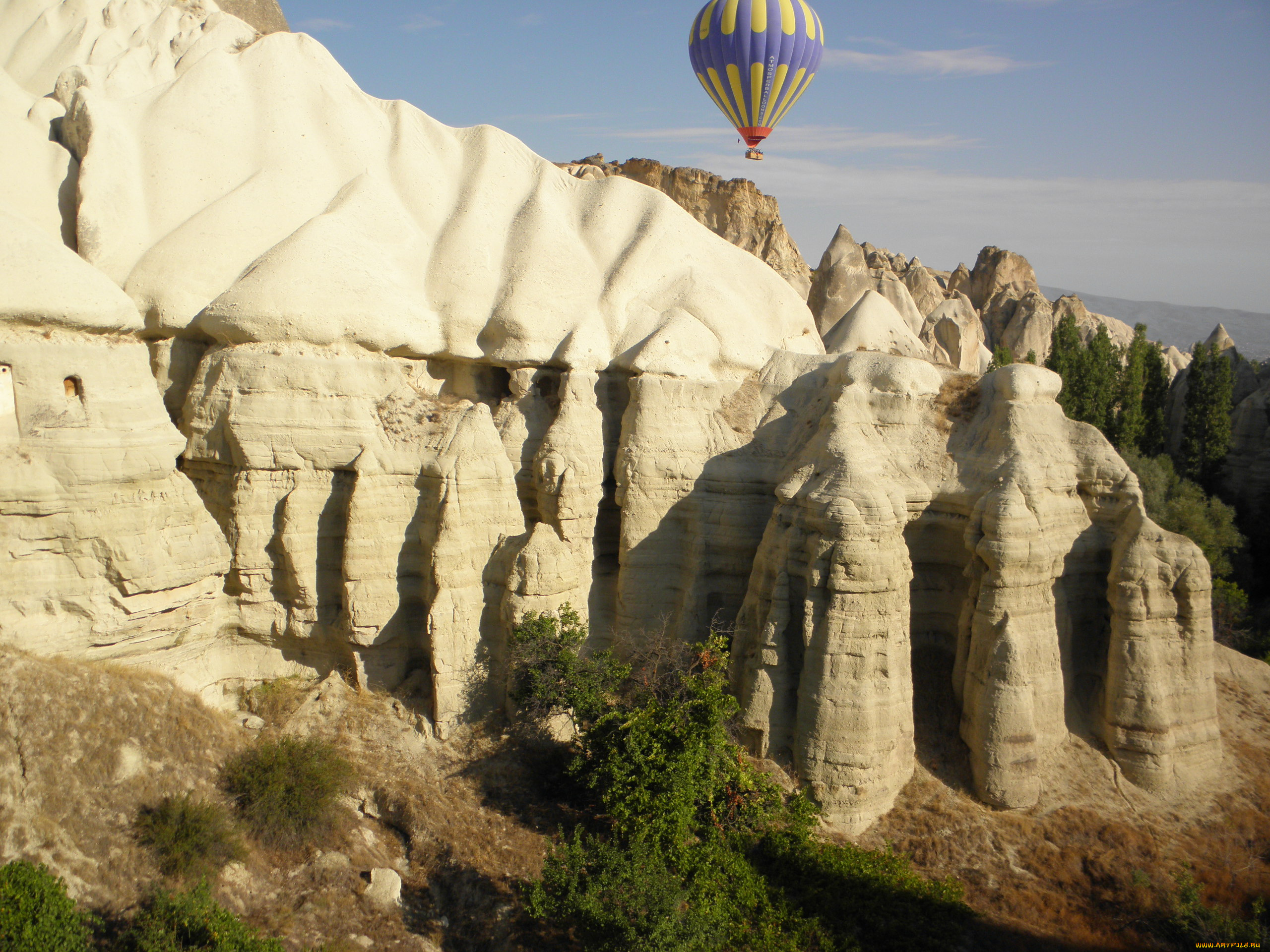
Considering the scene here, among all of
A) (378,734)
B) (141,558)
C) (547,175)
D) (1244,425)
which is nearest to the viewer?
(141,558)

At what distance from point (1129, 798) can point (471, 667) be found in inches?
494

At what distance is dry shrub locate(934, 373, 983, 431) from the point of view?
17062 millimetres

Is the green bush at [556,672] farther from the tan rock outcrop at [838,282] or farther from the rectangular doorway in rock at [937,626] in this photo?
the tan rock outcrop at [838,282]

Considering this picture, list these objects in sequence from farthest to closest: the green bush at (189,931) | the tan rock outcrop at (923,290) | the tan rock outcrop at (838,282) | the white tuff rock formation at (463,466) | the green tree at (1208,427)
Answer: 1. the tan rock outcrop at (923,290)
2. the tan rock outcrop at (838,282)
3. the green tree at (1208,427)
4. the white tuff rock formation at (463,466)
5. the green bush at (189,931)

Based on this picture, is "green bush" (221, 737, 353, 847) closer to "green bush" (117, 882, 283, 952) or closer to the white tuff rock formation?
"green bush" (117, 882, 283, 952)

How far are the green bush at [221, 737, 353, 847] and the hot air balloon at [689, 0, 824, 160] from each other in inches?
973

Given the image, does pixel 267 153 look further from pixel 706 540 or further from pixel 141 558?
pixel 706 540

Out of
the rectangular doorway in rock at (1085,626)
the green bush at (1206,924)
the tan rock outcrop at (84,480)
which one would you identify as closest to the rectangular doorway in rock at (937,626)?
the rectangular doorway in rock at (1085,626)

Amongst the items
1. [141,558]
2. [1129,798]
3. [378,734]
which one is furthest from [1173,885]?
[141,558]

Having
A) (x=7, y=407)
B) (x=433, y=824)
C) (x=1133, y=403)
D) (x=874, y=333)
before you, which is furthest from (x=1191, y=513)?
(x=7, y=407)

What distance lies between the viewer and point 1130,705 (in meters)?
15.6

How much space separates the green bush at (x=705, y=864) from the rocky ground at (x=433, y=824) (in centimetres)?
103

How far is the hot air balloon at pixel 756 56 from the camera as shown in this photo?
26531 mm

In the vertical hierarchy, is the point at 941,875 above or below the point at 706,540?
below
